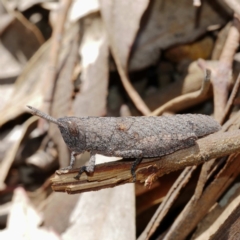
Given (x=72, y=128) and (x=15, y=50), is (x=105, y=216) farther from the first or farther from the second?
(x=15, y=50)

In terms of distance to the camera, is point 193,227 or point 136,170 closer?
point 136,170

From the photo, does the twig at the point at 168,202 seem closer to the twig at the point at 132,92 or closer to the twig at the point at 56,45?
the twig at the point at 132,92

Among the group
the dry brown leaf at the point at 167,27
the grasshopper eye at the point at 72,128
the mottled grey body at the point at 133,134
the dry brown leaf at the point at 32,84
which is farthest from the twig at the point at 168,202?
the dry brown leaf at the point at 32,84

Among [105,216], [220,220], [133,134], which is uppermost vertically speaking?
[133,134]

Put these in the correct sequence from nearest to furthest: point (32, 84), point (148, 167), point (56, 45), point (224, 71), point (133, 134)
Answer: point (148, 167) < point (133, 134) < point (224, 71) < point (56, 45) < point (32, 84)

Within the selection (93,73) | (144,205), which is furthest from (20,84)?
(144,205)

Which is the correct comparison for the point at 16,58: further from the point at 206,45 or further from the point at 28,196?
the point at 206,45

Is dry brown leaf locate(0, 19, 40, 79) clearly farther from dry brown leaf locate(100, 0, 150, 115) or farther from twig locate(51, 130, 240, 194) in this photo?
twig locate(51, 130, 240, 194)

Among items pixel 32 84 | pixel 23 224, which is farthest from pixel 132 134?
pixel 32 84
